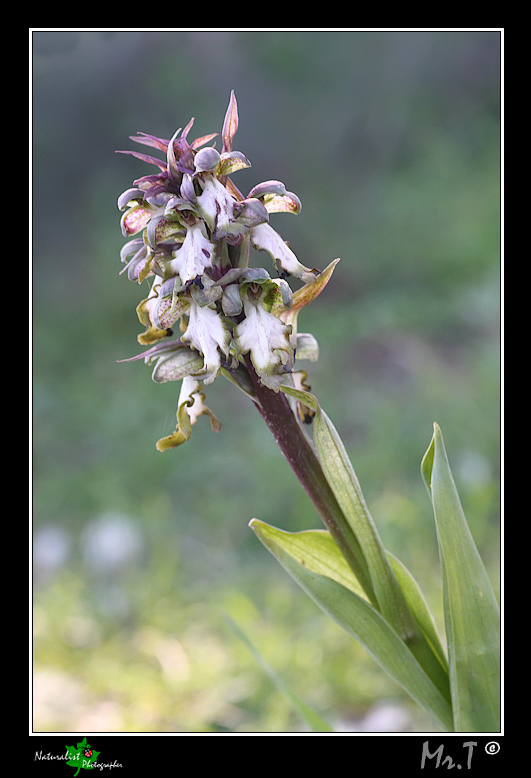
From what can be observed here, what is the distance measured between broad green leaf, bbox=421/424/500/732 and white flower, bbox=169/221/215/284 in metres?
0.21

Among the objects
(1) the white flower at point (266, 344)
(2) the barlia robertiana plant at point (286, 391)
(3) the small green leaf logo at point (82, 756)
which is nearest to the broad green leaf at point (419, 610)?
(2) the barlia robertiana plant at point (286, 391)

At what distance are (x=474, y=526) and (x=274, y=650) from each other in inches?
19.7

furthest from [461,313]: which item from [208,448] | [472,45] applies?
[472,45]

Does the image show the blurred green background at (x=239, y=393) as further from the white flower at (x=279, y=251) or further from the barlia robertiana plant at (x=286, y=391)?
the white flower at (x=279, y=251)

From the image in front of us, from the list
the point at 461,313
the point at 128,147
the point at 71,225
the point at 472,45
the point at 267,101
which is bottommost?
the point at 461,313

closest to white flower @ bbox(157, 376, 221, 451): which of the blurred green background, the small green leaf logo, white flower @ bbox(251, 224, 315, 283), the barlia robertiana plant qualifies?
the barlia robertiana plant

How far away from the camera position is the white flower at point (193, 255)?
1.34ft

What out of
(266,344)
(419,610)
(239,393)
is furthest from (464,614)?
(239,393)

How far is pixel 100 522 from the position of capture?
1550mm

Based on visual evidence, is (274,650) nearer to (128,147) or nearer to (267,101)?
(128,147)

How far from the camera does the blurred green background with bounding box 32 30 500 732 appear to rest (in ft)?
3.72

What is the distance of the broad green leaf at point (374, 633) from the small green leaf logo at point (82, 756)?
0.80 feet

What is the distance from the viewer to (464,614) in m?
0.48

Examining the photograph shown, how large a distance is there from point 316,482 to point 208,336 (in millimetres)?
146
